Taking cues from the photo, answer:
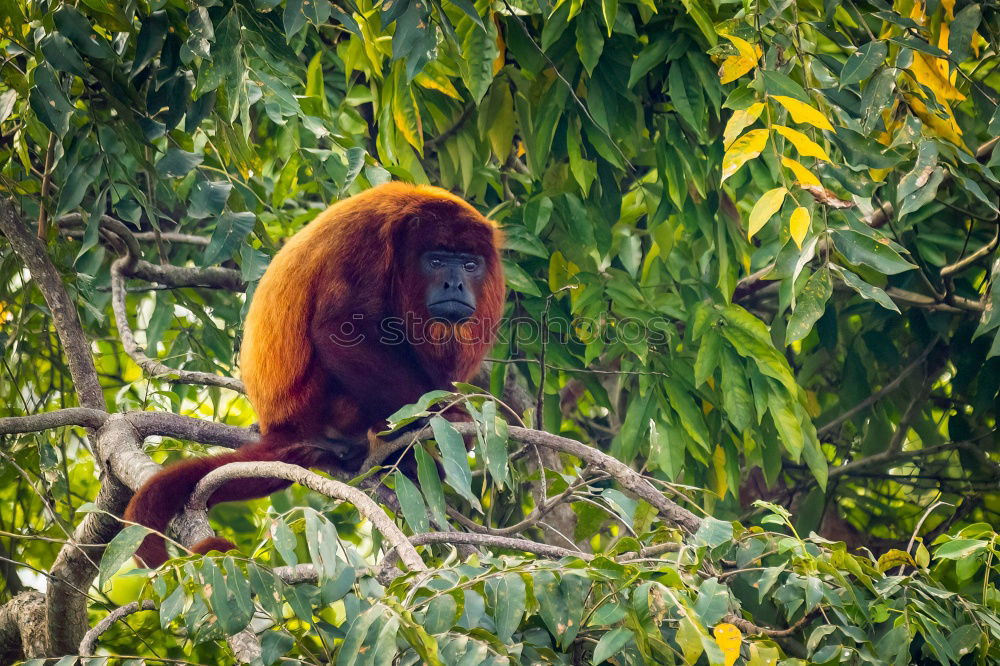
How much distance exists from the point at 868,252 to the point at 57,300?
98.2 inches

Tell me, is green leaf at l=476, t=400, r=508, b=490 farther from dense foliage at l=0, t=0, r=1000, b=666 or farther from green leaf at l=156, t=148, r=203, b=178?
green leaf at l=156, t=148, r=203, b=178

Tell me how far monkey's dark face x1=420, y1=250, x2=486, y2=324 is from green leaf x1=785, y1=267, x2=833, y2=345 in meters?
1.56

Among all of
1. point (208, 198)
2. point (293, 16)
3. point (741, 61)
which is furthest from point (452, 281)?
point (741, 61)

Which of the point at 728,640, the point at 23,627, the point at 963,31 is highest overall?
the point at 963,31

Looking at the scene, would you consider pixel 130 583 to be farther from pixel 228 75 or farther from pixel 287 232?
pixel 228 75

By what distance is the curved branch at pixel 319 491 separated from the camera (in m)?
2.02

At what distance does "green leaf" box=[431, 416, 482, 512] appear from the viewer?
81.3 inches

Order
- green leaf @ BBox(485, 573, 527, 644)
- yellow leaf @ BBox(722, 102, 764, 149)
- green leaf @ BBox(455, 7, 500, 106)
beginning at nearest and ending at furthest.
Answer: green leaf @ BBox(485, 573, 527, 644), yellow leaf @ BBox(722, 102, 764, 149), green leaf @ BBox(455, 7, 500, 106)

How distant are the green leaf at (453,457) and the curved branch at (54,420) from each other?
1311 mm

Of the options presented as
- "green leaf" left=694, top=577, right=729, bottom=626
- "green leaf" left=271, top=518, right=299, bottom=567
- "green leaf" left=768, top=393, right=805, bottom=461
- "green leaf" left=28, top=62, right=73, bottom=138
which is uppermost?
"green leaf" left=28, top=62, right=73, bottom=138

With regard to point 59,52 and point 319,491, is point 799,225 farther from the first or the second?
point 59,52

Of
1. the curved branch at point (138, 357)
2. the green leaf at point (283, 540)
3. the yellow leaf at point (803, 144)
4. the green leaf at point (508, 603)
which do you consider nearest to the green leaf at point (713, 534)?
the green leaf at point (508, 603)

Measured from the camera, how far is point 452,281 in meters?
3.79

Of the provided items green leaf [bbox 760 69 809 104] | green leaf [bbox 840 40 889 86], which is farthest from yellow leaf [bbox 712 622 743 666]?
green leaf [bbox 840 40 889 86]
